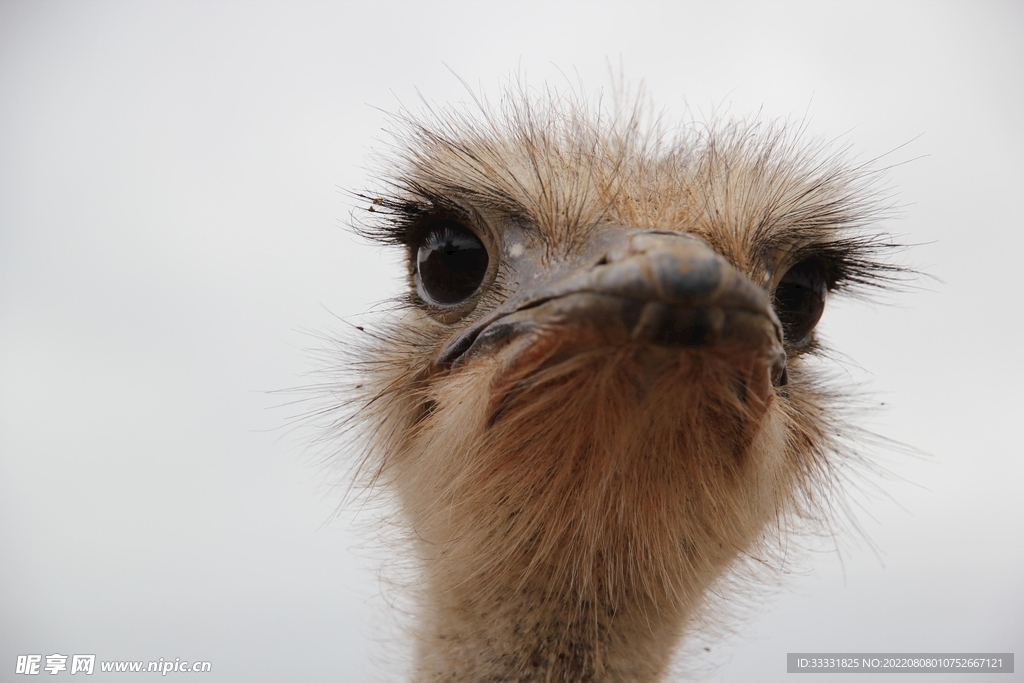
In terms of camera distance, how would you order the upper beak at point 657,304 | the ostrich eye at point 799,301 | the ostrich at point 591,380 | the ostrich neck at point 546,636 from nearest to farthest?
the upper beak at point 657,304 → the ostrich at point 591,380 → the ostrich neck at point 546,636 → the ostrich eye at point 799,301

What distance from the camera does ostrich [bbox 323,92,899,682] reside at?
1.37m

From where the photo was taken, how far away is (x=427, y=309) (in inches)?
82.8

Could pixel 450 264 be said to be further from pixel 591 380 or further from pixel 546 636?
pixel 546 636

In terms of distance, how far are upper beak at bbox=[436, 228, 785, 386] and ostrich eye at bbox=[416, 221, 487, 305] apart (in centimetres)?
58

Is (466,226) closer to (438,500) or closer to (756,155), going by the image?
(438,500)

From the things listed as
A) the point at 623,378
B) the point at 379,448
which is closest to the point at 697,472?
the point at 623,378

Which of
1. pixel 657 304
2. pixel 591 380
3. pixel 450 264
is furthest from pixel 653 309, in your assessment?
pixel 450 264

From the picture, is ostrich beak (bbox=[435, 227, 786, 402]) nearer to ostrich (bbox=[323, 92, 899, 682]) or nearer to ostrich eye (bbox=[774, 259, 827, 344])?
ostrich (bbox=[323, 92, 899, 682])

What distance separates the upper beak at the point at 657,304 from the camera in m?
1.20

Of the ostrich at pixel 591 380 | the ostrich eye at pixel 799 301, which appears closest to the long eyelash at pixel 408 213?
the ostrich at pixel 591 380

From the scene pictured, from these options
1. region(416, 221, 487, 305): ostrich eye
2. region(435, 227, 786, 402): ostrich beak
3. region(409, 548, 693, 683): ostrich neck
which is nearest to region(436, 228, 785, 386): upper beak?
region(435, 227, 786, 402): ostrich beak

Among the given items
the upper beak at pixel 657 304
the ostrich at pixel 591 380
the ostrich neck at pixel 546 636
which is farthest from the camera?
the ostrich neck at pixel 546 636

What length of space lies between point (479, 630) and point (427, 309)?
2.72ft

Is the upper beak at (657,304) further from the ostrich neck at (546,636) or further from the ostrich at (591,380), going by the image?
the ostrich neck at (546,636)
